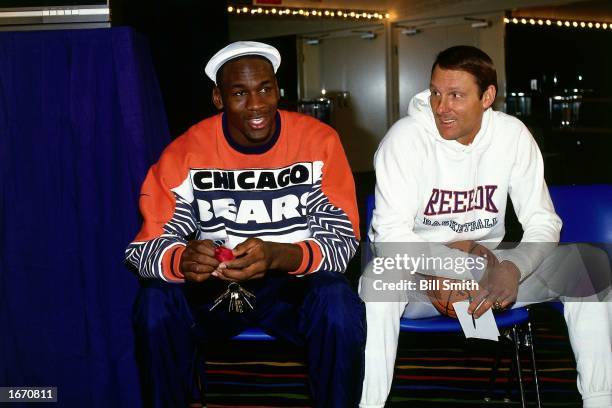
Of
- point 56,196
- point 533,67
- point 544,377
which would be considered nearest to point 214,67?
point 56,196

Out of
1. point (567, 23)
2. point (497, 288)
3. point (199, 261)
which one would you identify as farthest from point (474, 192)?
point (567, 23)

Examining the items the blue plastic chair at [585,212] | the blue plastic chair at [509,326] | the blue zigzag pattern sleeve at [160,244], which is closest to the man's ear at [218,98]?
the blue zigzag pattern sleeve at [160,244]

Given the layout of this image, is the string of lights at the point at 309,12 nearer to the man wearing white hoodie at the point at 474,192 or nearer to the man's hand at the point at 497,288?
the man wearing white hoodie at the point at 474,192

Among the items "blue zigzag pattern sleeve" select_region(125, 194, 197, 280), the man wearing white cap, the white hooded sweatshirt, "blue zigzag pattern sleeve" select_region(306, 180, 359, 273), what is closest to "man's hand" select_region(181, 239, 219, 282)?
the man wearing white cap

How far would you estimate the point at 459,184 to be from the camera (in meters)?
2.64

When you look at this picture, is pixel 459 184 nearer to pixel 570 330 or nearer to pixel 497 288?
pixel 497 288

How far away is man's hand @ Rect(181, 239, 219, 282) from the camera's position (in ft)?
7.18

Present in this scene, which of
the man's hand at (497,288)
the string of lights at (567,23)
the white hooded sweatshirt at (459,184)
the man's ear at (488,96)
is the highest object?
the string of lights at (567,23)

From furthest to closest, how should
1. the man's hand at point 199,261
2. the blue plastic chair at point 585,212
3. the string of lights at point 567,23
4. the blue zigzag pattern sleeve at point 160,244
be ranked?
the string of lights at point 567,23 → the blue plastic chair at point 585,212 → the blue zigzag pattern sleeve at point 160,244 → the man's hand at point 199,261

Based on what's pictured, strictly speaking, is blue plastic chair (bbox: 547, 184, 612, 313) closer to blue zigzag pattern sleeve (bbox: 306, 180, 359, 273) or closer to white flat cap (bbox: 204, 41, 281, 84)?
blue zigzag pattern sleeve (bbox: 306, 180, 359, 273)

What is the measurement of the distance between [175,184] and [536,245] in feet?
3.99

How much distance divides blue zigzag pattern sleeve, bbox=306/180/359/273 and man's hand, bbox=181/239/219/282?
1.14ft

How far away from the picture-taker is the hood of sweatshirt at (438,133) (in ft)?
8.66

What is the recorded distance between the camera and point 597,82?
37.5 ft
